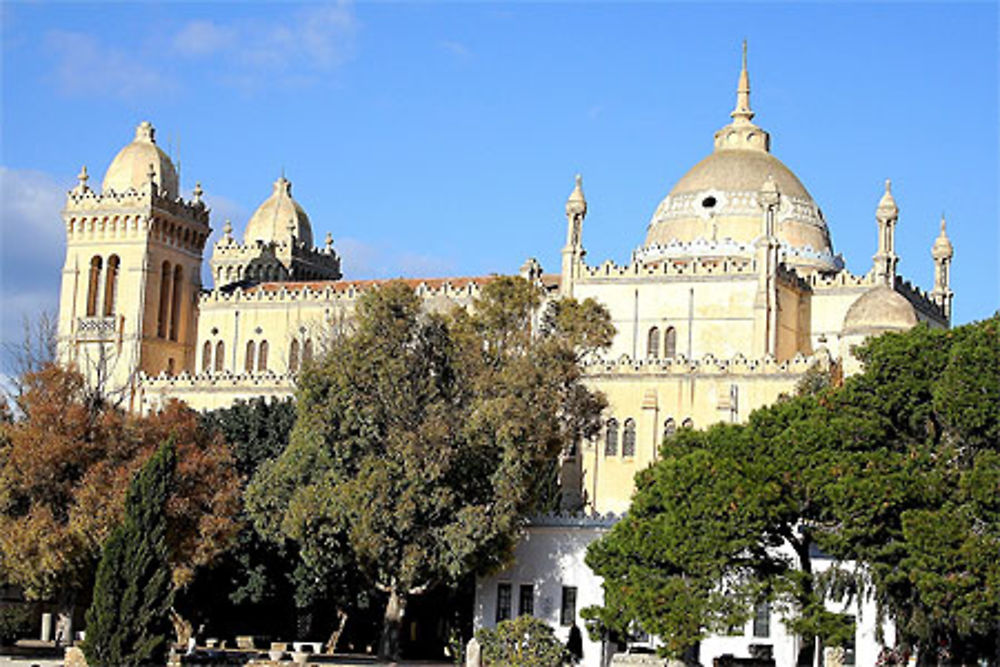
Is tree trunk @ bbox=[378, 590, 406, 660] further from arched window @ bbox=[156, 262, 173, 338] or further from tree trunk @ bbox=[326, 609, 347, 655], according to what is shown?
arched window @ bbox=[156, 262, 173, 338]

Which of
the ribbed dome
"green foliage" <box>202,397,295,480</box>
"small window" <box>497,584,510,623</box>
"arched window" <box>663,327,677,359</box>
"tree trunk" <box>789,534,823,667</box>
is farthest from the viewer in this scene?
the ribbed dome

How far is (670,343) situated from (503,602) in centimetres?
2390

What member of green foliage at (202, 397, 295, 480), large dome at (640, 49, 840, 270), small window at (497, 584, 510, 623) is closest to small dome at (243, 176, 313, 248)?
large dome at (640, 49, 840, 270)

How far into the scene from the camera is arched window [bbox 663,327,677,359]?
67.9 meters

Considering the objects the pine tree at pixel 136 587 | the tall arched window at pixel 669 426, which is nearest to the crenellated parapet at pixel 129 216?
the tall arched window at pixel 669 426

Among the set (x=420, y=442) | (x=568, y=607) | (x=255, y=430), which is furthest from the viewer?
(x=255, y=430)

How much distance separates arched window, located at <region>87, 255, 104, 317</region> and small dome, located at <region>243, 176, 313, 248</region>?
34.7 ft

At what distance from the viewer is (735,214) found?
70.9 meters

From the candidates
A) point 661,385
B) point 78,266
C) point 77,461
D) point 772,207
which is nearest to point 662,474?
point 77,461

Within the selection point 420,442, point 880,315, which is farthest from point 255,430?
point 880,315

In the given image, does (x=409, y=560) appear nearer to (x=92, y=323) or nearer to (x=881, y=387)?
(x=881, y=387)

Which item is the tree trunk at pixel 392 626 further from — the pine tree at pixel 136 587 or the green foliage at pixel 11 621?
the green foliage at pixel 11 621

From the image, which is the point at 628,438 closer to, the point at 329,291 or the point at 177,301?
the point at 329,291

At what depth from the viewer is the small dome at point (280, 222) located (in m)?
87.2
